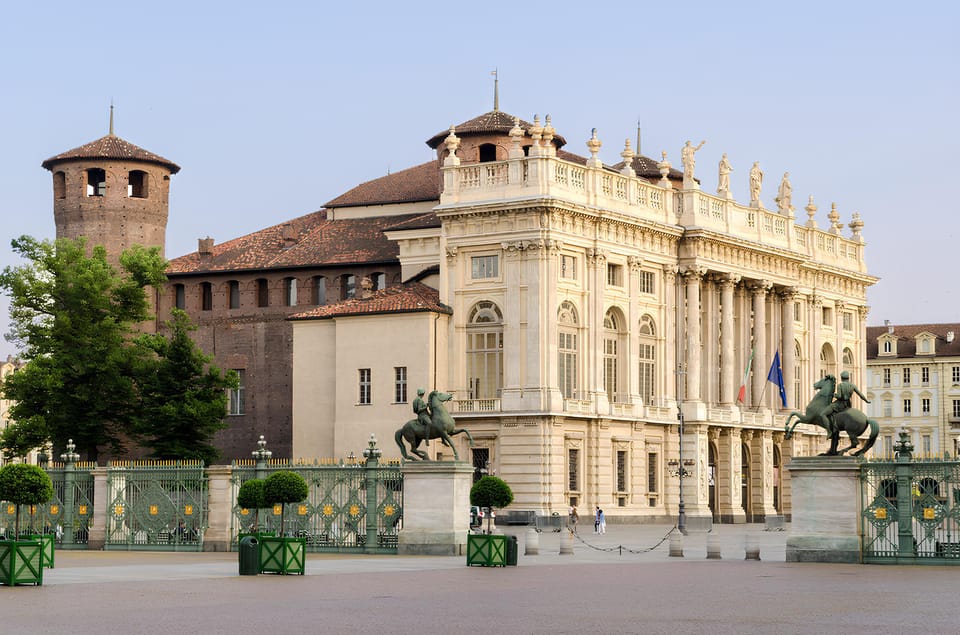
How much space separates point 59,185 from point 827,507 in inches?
2431

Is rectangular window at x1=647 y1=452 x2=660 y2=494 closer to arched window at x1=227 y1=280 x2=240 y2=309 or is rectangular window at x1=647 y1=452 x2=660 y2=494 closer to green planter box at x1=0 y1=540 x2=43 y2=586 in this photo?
arched window at x1=227 y1=280 x2=240 y2=309

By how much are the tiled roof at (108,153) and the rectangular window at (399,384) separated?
923 inches

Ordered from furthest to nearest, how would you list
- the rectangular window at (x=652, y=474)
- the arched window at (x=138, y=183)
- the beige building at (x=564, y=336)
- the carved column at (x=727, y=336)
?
1. the arched window at (x=138, y=183)
2. the carved column at (x=727, y=336)
3. the rectangular window at (x=652, y=474)
4. the beige building at (x=564, y=336)

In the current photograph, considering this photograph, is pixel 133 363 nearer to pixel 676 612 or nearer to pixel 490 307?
pixel 490 307

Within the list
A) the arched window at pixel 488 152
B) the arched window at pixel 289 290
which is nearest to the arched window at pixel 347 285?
the arched window at pixel 289 290

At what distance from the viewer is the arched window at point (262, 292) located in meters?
85.1

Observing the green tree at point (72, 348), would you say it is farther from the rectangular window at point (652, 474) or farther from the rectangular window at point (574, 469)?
the rectangular window at point (652, 474)

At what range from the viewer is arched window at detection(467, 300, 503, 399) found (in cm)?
7250

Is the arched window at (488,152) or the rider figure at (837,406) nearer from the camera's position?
the rider figure at (837,406)

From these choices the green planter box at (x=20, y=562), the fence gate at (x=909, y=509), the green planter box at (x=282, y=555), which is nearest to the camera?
the green planter box at (x=20, y=562)

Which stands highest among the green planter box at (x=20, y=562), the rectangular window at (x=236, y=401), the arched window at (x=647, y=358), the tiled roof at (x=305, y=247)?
the tiled roof at (x=305, y=247)

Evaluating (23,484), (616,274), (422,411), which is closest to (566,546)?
(422,411)

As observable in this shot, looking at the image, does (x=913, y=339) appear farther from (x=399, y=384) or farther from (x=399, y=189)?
(x=399, y=384)

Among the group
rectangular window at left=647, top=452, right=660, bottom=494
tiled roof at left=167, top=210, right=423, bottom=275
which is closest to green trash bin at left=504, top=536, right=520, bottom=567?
rectangular window at left=647, top=452, right=660, bottom=494
